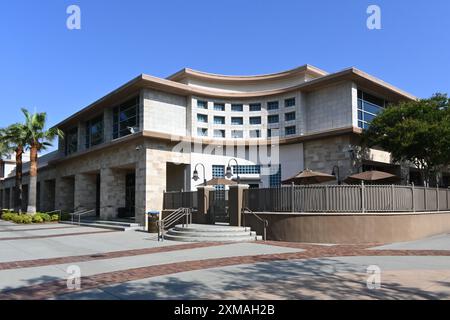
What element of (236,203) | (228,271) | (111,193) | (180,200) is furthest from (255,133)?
(228,271)

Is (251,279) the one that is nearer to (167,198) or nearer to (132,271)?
(132,271)

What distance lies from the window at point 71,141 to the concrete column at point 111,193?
9065 millimetres

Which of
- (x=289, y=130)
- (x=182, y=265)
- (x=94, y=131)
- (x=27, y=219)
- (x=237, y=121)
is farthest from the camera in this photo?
(x=94, y=131)

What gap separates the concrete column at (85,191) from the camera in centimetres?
3121

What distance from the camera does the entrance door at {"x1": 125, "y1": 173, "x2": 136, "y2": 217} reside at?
28.8 meters

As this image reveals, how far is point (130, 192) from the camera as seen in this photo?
29.3m

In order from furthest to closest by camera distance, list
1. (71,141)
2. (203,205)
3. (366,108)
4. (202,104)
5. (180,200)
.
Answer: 1. (71,141)
2. (202,104)
3. (366,108)
4. (180,200)
5. (203,205)

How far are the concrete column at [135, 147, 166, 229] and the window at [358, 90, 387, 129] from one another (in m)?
12.8

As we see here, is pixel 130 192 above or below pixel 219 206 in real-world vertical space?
above

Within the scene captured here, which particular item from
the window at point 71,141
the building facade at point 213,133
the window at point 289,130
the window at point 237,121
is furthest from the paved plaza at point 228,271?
the window at point 71,141

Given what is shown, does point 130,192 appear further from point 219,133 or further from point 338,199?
point 338,199

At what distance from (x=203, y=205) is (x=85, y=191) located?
16308 millimetres

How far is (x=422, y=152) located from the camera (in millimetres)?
21391
